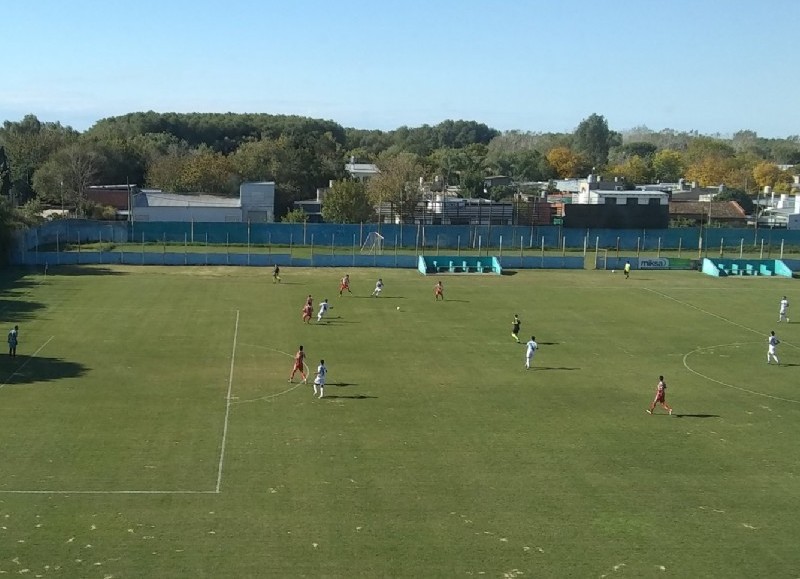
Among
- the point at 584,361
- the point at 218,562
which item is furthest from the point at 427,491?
the point at 584,361

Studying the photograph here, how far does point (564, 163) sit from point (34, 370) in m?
154

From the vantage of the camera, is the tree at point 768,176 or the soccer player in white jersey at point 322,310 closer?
the soccer player in white jersey at point 322,310

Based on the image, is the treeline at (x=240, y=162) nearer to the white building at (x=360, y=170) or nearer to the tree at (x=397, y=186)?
the tree at (x=397, y=186)

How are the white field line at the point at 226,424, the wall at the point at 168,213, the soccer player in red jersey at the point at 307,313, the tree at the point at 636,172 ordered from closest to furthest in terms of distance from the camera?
the white field line at the point at 226,424
the soccer player in red jersey at the point at 307,313
the wall at the point at 168,213
the tree at the point at 636,172

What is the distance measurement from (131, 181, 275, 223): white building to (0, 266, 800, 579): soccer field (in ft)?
153

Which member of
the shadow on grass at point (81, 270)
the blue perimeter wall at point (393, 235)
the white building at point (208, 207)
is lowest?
the shadow on grass at point (81, 270)

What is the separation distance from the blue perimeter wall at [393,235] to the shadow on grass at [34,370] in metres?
43.6

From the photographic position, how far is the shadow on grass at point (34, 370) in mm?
32156

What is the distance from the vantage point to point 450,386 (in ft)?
108

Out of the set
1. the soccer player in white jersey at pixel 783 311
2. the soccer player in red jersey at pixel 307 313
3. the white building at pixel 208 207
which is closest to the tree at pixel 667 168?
the white building at pixel 208 207

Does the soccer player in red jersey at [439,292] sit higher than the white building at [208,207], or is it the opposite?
the white building at [208,207]

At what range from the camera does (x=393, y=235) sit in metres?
85.8

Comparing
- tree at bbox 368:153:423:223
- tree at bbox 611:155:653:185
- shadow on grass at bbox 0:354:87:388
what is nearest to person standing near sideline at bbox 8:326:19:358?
shadow on grass at bbox 0:354:87:388

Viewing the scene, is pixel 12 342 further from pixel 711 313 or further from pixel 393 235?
pixel 393 235
